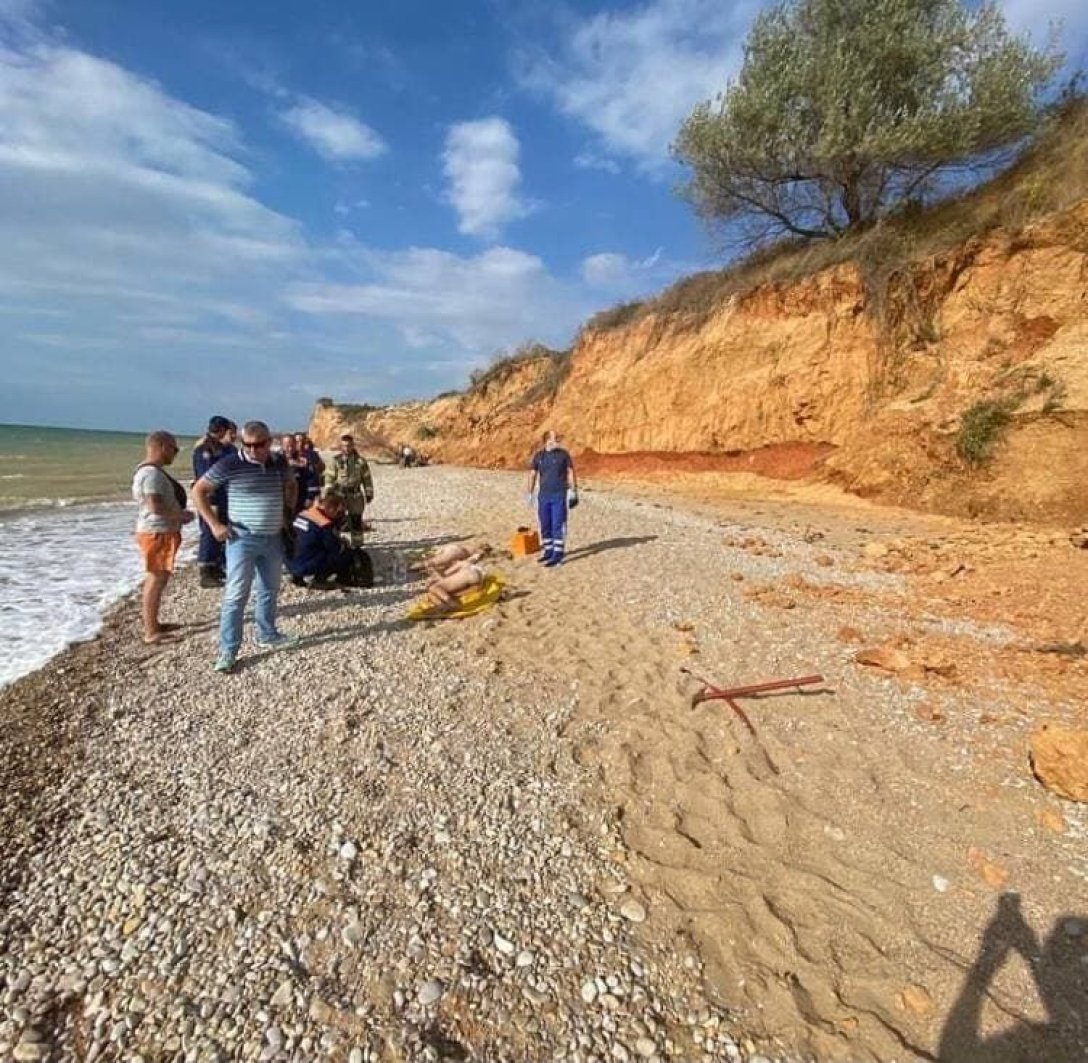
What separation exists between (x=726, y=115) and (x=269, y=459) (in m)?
17.1

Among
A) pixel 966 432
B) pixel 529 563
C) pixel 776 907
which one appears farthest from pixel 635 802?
pixel 966 432

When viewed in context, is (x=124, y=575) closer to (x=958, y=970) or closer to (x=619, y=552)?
(x=619, y=552)

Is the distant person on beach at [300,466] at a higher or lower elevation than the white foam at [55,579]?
higher

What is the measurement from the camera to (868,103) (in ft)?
46.9

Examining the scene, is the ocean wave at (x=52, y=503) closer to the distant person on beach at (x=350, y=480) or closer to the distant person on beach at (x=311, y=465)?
the distant person on beach at (x=311, y=465)

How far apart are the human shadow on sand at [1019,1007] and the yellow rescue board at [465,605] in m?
4.81

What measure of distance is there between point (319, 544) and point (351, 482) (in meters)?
1.38

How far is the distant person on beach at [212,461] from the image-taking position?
706 cm

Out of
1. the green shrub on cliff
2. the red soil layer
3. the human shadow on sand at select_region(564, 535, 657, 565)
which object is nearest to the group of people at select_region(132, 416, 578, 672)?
the human shadow on sand at select_region(564, 535, 657, 565)

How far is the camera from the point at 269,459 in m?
5.07

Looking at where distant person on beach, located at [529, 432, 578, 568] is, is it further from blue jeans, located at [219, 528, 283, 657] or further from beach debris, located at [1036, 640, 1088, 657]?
beach debris, located at [1036, 640, 1088, 657]

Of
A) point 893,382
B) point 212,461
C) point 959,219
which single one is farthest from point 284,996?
point 959,219

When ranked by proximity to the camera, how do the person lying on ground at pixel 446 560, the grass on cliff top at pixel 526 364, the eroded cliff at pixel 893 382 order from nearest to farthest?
the person lying on ground at pixel 446 560 < the eroded cliff at pixel 893 382 < the grass on cliff top at pixel 526 364

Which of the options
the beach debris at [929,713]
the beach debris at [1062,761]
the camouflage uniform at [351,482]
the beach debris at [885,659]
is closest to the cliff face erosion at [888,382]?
the beach debris at [885,659]
